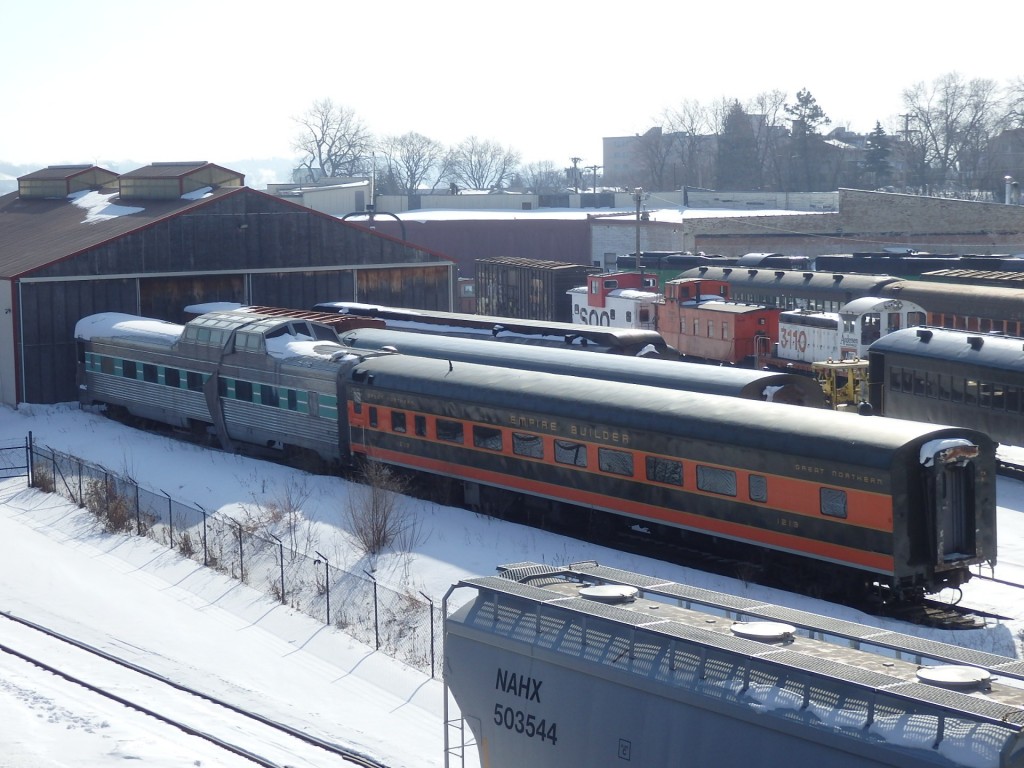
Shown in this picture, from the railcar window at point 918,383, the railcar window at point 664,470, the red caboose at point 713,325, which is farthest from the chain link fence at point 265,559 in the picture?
the red caboose at point 713,325

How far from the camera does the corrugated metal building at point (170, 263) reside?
41844 millimetres

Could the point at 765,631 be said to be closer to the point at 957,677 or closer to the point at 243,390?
the point at 957,677

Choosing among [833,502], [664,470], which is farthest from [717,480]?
[833,502]

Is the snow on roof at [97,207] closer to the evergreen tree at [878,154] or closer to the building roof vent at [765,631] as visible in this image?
the building roof vent at [765,631]

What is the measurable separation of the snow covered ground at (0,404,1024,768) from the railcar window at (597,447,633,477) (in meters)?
1.55

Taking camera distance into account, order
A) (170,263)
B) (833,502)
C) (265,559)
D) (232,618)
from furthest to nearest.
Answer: (170,263)
(265,559)
(232,618)
(833,502)

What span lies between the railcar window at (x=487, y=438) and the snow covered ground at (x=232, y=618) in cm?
160

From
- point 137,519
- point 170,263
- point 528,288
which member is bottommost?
point 137,519

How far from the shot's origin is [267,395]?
31797 millimetres

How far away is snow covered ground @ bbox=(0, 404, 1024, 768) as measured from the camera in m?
15.6

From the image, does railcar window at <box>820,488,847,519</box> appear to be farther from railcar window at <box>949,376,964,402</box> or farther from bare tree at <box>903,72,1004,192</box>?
bare tree at <box>903,72,1004,192</box>

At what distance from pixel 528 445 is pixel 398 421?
4.34 meters

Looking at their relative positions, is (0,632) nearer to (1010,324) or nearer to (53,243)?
(53,243)

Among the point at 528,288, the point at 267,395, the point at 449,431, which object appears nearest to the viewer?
the point at 449,431
